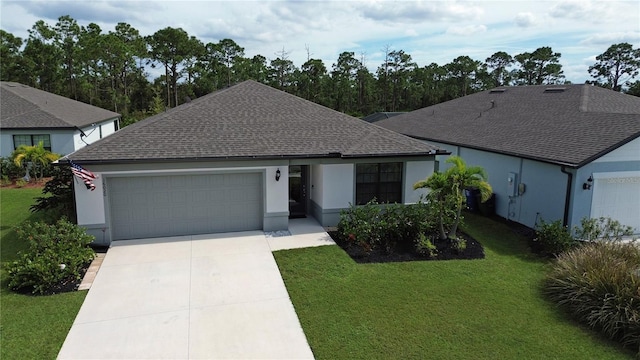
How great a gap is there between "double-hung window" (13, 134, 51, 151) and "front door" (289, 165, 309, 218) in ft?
51.8

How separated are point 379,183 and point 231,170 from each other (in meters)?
4.61

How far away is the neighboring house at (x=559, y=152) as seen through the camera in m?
11.9

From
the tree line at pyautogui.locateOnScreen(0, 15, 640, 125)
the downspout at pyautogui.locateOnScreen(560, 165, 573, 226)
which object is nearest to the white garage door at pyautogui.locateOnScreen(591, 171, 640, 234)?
the downspout at pyautogui.locateOnScreen(560, 165, 573, 226)

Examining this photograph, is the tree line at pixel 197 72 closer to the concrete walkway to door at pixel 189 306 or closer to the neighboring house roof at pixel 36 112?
the neighboring house roof at pixel 36 112

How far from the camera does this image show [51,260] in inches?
360

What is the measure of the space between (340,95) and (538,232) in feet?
126

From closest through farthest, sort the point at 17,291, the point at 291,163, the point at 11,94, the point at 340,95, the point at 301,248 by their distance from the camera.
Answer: the point at 17,291 < the point at 301,248 < the point at 291,163 < the point at 11,94 < the point at 340,95

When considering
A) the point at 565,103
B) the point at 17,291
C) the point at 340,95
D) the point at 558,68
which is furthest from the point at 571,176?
the point at 558,68

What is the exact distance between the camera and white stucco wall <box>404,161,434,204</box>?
44.3 ft

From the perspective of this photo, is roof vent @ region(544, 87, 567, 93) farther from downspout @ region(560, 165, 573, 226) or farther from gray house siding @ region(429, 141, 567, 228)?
downspout @ region(560, 165, 573, 226)

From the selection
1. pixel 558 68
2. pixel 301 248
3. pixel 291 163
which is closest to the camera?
pixel 301 248

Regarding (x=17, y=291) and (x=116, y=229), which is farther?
(x=116, y=229)

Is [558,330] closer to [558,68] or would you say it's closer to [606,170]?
[606,170]

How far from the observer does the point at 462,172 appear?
11461 mm
